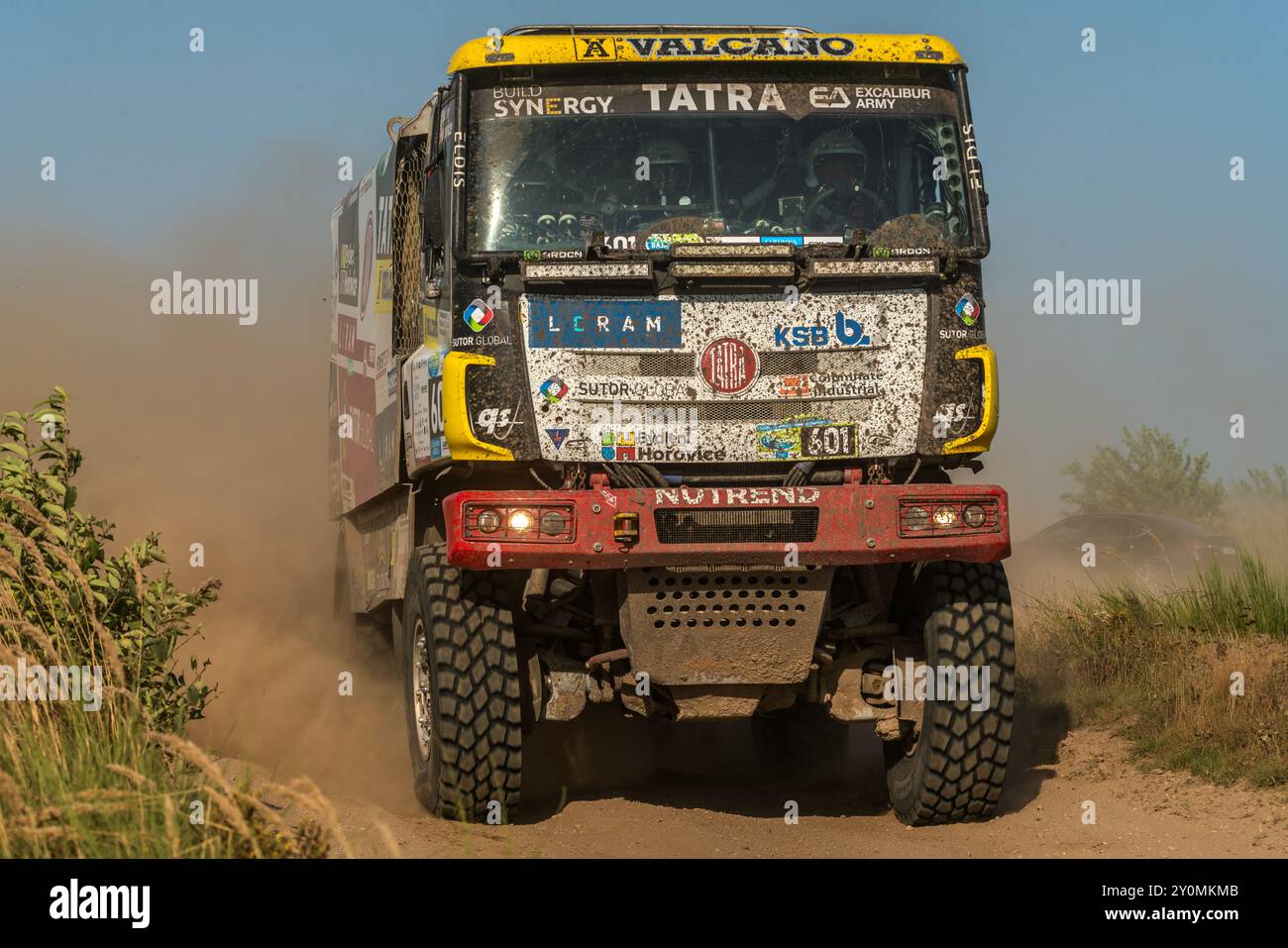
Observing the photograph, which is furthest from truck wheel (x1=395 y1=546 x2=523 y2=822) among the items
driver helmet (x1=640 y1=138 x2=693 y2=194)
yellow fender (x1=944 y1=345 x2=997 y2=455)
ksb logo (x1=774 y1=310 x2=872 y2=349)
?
yellow fender (x1=944 y1=345 x2=997 y2=455)

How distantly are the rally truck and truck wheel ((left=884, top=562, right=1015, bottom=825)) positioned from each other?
13 millimetres

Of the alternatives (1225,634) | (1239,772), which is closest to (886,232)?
(1239,772)

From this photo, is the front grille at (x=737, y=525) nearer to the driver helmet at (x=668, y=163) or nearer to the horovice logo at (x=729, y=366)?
the horovice logo at (x=729, y=366)

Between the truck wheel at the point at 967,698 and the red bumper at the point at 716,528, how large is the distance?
0.39 meters

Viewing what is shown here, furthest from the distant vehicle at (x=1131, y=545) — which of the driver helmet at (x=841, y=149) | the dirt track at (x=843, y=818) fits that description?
the driver helmet at (x=841, y=149)

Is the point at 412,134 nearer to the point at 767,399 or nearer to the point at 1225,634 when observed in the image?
the point at 767,399

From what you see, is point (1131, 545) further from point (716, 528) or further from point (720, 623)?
point (716, 528)

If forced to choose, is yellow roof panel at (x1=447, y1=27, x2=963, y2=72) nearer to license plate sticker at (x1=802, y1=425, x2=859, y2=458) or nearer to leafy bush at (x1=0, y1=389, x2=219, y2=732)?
license plate sticker at (x1=802, y1=425, x2=859, y2=458)

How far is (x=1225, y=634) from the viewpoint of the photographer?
9.99m

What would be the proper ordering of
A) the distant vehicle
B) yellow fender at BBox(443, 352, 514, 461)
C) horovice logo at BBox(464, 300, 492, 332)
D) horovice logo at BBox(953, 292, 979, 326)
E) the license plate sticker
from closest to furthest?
yellow fender at BBox(443, 352, 514, 461)
horovice logo at BBox(464, 300, 492, 332)
the license plate sticker
horovice logo at BBox(953, 292, 979, 326)
the distant vehicle

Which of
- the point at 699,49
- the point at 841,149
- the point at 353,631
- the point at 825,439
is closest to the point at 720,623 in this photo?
the point at 825,439

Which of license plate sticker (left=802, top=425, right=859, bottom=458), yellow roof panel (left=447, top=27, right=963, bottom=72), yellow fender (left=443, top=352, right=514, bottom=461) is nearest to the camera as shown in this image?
yellow fender (left=443, top=352, right=514, bottom=461)

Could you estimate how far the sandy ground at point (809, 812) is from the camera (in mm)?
7188

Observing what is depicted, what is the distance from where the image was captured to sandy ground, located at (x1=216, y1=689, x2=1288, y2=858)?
23.6ft
